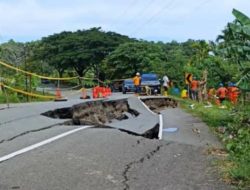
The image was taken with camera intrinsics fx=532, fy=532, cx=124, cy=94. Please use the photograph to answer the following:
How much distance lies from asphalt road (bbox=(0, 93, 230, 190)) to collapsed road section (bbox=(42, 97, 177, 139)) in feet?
6.25

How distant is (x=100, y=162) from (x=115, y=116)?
15.3m

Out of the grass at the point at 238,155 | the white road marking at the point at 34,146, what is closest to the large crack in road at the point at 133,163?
the grass at the point at 238,155

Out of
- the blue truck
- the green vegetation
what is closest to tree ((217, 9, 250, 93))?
the green vegetation

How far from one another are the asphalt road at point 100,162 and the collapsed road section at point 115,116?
1.91 m

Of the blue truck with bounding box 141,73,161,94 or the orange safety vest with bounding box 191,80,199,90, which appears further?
the blue truck with bounding box 141,73,161,94

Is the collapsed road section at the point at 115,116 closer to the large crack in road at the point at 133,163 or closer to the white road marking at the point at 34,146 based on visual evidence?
the white road marking at the point at 34,146

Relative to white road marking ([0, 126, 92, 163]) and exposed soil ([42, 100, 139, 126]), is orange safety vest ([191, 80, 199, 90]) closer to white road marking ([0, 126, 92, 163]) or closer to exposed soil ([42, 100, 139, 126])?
exposed soil ([42, 100, 139, 126])

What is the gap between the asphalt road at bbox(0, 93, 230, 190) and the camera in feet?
23.4

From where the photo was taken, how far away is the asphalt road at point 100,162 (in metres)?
7.13

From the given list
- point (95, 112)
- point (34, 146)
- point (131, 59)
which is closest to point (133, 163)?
point (34, 146)

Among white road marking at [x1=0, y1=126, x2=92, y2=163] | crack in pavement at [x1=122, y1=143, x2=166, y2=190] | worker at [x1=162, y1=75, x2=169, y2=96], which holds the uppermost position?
worker at [x1=162, y1=75, x2=169, y2=96]

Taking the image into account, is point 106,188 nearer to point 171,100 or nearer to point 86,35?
point 171,100

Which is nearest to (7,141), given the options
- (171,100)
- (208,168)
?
(208,168)

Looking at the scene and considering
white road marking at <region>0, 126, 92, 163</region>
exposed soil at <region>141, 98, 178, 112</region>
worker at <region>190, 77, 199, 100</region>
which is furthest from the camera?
worker at <region>190, 77, 199, 100</region>
